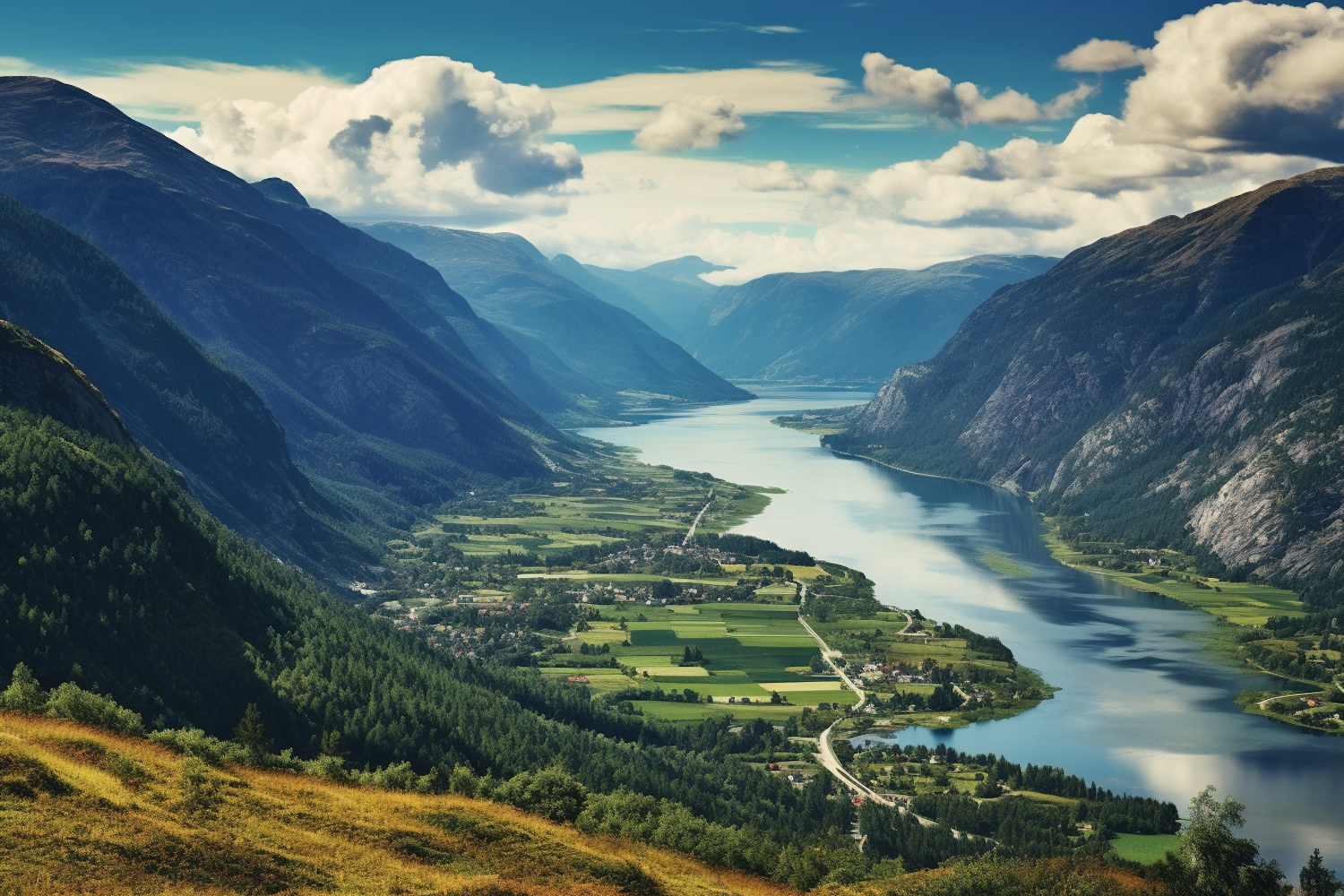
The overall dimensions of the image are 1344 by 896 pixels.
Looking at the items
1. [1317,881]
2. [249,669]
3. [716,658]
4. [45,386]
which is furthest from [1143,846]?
[45,386]

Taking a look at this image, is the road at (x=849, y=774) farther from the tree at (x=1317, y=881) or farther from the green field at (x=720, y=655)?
the tree at (x=1317, y=881)

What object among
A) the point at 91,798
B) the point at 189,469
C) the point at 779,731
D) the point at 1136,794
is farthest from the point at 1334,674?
the point at 189,469

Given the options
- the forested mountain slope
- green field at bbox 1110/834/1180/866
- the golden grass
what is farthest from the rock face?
green field at bbox 1110/834/1180/866

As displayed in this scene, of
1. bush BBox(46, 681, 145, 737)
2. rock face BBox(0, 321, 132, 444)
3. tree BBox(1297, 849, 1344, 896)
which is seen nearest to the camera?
bush BBox(46, 681, 145, 737)

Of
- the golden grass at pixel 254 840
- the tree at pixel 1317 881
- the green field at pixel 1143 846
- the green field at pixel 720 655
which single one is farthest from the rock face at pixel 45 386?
the tree at pixel 1317 881

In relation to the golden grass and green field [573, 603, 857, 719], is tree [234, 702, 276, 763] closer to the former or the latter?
the golden grass

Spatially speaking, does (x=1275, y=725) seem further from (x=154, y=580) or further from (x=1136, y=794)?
(x=154, y=580)

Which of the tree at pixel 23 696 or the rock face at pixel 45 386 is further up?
the rock face at pixel 45 386
